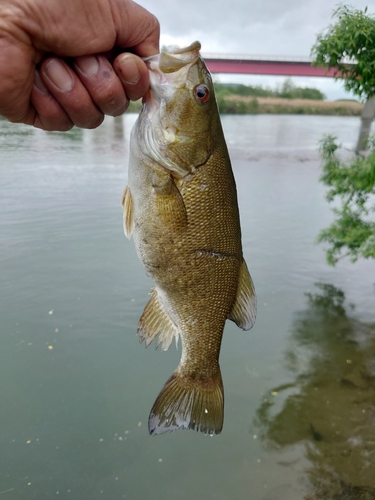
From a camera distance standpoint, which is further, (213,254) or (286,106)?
(286,106)

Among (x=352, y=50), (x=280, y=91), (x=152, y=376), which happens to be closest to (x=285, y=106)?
(x=280, y=91)

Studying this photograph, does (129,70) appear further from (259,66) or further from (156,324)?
(259,66)

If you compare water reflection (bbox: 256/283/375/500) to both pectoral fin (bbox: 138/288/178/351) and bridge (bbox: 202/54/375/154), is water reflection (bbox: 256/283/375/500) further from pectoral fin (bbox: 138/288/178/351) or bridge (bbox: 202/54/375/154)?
bridge (bbox: 202/54/375/154)

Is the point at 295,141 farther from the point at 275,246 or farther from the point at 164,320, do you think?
the point at 164,320

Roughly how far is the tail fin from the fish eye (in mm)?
1238

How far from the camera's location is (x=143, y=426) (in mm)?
4074

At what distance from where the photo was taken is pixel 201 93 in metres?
1.55

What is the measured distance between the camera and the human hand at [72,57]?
4.18 feet

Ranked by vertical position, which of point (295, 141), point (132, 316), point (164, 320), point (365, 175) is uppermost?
point (295, 141)

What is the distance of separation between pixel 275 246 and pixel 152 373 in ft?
13.5

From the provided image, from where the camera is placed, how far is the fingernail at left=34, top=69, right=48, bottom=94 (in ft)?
4.81

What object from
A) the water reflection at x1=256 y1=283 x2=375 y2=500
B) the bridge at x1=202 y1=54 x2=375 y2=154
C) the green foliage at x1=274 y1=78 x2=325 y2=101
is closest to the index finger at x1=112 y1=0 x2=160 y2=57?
the water reflection at x1=256 y1=283 x2=375 y2=500

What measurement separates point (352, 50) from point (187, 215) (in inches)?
191

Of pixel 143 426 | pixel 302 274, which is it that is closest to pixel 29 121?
pixel 143 426
